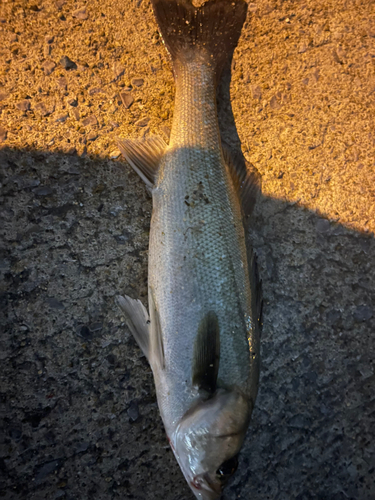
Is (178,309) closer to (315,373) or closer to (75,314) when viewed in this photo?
(75,314)

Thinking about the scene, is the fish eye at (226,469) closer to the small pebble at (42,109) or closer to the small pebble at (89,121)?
the small pebble at (89,121)

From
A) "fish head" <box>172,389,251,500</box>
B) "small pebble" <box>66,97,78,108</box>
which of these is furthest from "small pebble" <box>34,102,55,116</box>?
"fish head" <box>172,389,251,500</box>

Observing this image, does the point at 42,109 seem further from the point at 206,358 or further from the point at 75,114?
the point at 206,358

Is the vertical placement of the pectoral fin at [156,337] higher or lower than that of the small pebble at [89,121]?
lower

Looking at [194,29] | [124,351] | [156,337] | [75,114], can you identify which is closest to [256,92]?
[194,29]

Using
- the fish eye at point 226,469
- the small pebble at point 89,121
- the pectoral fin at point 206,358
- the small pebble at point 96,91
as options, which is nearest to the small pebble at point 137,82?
the small pebble at point 96,91
